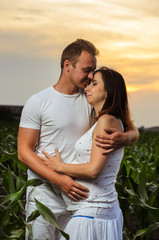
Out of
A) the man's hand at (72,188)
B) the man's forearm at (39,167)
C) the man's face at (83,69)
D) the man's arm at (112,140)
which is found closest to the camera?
the man's arm at (112,140)

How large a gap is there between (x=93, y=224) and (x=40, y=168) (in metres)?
0.47

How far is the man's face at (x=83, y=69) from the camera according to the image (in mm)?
2652

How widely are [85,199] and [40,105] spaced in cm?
69

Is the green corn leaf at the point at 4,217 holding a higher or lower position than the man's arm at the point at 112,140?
lower

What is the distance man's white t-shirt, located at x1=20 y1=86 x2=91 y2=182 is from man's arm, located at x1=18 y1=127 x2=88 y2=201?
6 cm

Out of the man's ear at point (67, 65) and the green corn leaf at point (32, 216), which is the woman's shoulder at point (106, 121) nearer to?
the man's ear at point (67, 65)

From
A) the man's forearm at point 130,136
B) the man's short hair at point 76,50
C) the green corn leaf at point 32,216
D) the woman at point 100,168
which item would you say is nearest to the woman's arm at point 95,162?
the woman at point 100,168

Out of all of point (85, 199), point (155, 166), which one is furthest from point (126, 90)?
point (155, 166)

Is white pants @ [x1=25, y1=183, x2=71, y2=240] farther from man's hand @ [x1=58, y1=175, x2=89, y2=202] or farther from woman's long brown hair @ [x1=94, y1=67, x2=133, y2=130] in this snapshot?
woman's long brown hair @ [x1=94, y1=67, x2=133, y2=130]

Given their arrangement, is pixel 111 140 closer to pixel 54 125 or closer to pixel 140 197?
pixel 54 125

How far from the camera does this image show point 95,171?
2275 mm

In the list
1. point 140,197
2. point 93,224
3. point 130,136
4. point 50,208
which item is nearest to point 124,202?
point 140,197

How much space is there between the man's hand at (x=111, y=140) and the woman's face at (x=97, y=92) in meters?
0.17

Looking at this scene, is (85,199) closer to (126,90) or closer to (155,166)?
(126,90)
